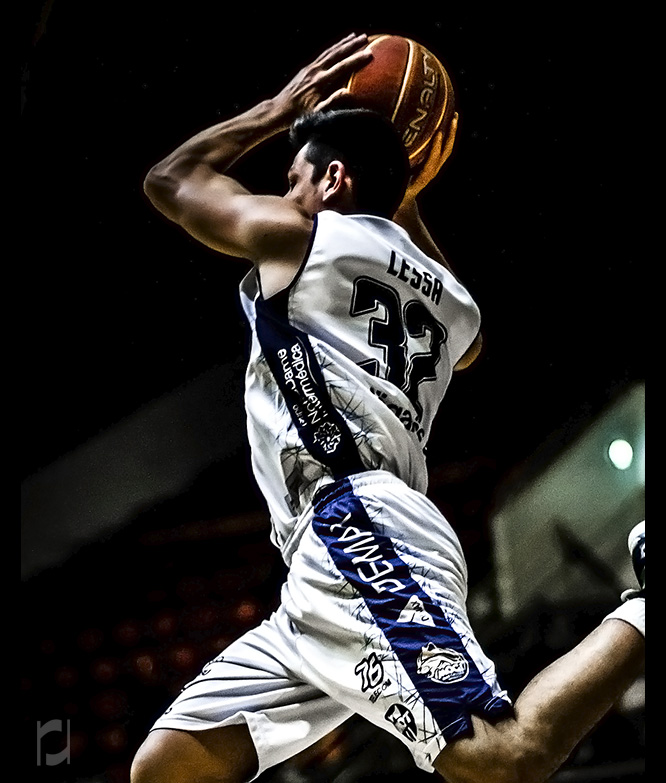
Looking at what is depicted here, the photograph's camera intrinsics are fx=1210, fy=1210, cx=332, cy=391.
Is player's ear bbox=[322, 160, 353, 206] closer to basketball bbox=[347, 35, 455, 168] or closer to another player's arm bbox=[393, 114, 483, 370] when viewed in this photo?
basketball bbox=[347, 35, 455, 168]

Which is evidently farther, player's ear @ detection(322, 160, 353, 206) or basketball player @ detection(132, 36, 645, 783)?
player's ear @ detection(322, 160, 353, 206)

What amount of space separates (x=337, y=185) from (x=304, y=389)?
49cm

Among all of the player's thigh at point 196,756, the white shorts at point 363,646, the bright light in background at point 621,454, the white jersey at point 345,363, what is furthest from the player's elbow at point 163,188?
the bright light in background at point 621,454

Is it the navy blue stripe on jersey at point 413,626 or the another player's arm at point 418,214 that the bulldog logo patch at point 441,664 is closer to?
the navy blue stripe on jersey at point 413,626

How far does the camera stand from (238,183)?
2504 mm

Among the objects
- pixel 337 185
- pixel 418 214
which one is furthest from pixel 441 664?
pixel 418 214

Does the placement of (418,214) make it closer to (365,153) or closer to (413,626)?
(365,153)

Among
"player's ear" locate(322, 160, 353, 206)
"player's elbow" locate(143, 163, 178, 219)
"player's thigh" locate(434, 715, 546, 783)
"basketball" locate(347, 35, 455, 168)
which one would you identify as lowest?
"player's thigh" locate(434, 715, 546, 783)

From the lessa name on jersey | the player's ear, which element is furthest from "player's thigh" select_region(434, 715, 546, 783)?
the player's ear

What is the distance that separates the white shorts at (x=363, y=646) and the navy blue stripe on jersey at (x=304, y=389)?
0.20 feet

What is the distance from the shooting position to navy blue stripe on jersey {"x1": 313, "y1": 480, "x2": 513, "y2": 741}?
1.88 metres

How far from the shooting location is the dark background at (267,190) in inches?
115

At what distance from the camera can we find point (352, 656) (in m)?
1.98

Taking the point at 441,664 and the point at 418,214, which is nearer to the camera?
the point at 441,664
